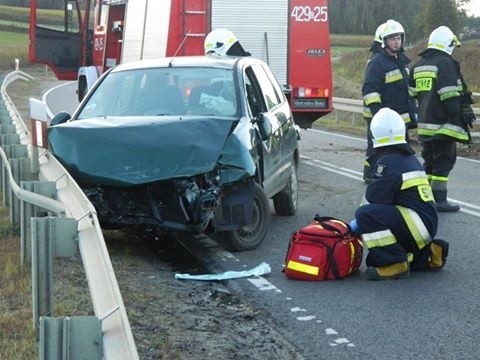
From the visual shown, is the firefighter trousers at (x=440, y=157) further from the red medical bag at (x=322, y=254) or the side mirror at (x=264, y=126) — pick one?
the red medical bag at (x=322, y=254)

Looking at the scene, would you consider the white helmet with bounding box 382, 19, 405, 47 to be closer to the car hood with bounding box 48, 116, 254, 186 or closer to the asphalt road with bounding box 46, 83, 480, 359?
the asphalt road with bounding box 46, 83, 480, 359

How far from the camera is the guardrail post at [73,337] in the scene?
3334 mm

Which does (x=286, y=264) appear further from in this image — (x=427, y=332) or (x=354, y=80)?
(x=354, y=80)

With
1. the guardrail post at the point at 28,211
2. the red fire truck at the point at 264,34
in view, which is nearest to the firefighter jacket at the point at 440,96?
the red fire truck at the point at 264,34

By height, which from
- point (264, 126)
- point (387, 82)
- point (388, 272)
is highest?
point (387, 82)

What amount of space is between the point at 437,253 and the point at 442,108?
359cm

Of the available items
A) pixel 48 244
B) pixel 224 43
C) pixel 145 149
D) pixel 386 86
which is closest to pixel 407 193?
pixel 145 149

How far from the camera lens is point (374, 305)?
21.2ft

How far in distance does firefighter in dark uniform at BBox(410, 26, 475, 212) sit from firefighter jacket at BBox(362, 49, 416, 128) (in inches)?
27.1

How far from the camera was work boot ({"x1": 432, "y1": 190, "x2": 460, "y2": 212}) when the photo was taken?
34.0 feet

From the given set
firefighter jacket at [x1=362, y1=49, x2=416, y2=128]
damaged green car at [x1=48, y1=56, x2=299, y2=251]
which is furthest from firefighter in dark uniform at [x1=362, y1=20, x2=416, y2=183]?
damaged green car at [x1=48, y1=56, x2=299, y2=251]

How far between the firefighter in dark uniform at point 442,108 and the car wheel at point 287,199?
5.18 feet

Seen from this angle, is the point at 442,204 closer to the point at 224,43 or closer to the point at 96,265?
the point at 224,43

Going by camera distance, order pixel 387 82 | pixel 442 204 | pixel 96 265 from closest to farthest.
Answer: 1. pixel 96 265
2. pixel 442 204
3. pixel 387 82
